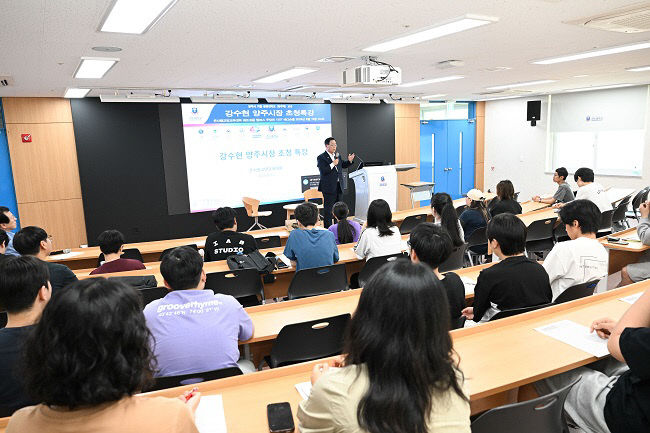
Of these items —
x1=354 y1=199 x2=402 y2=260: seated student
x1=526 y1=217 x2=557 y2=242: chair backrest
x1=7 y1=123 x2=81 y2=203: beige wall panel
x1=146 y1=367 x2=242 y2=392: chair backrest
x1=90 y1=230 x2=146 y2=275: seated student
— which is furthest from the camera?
x1=7 y1=123 x2=81 y2=203: beige wall panel

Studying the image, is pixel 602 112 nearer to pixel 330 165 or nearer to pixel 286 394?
pixel 330 165

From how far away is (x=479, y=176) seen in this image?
43.3 ft

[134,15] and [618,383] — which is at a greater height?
[134,15]

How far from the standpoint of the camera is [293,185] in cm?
974

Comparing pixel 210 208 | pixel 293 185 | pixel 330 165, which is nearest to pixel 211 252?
pixel 330 165

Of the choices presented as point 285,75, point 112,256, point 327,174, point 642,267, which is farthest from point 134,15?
point 327,174

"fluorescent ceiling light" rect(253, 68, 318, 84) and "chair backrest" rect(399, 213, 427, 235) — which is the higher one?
"fluorescent ceiling light" rect(253, 68, 318, 84)

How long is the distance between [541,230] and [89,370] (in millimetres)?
5462

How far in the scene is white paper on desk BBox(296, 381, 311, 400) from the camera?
1812 millimetres

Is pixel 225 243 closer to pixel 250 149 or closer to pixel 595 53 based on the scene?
pixel 595 53

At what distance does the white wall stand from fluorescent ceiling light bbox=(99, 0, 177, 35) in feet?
35.3

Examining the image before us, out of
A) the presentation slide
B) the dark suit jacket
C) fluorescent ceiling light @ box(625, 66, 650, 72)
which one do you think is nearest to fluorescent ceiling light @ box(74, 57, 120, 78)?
the presentation slide

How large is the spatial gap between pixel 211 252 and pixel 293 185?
5.48 m

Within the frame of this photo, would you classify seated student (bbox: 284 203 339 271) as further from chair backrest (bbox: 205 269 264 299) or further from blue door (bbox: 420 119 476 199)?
blue door (bbox: 420 119 476 199)
